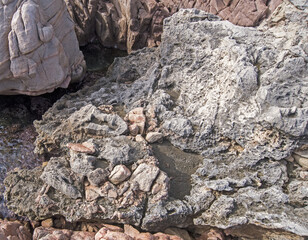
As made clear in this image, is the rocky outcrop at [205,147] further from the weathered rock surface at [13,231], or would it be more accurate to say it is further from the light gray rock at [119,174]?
the weathered rock surface at [13,231]

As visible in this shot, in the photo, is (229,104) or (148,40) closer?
(229,104)

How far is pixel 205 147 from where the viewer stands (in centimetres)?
407

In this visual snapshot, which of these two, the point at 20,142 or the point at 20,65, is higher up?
the point at 20,65

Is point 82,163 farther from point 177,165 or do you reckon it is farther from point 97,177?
point 177,165

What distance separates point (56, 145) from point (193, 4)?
5125 mm

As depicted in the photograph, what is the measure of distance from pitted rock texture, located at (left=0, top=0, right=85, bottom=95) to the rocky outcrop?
829 millimetres

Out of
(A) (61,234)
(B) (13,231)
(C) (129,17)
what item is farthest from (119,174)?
(C) (129,17)

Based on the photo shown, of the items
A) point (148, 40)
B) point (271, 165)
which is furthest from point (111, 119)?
point (148, 40)

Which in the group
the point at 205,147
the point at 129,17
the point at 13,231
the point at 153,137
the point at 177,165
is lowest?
A: the point at 13,231

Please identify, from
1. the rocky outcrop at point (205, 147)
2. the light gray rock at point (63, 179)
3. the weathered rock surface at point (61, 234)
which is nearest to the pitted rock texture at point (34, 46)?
the rocky outcrop at point (205, 147)

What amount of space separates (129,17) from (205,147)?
477cm

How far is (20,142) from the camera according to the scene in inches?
195

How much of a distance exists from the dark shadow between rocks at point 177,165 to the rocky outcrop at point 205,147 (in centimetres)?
2

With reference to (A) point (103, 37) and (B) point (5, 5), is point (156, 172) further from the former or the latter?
(A) point (103, 37)
